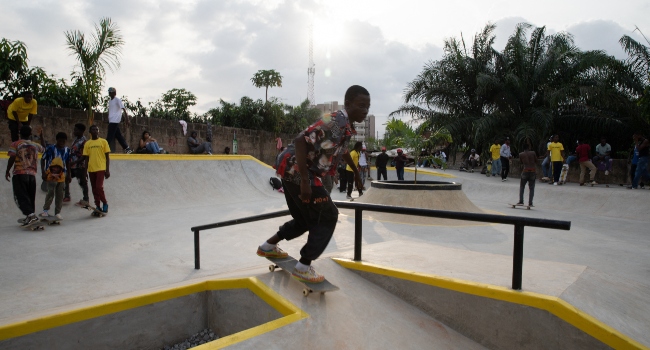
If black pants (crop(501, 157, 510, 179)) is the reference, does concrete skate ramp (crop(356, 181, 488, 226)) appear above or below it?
below

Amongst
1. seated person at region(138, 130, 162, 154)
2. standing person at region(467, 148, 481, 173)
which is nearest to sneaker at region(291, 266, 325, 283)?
seated person at region(138, 130, 162, 154)

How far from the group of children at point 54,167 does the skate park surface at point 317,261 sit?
379mm

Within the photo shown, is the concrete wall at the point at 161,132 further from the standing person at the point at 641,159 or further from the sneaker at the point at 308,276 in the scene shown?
the standing person at the point at 641,159

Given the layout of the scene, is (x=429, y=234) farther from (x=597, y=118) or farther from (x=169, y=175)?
(x=597, y=118)

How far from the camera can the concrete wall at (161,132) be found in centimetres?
1040

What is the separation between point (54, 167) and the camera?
19.4ft

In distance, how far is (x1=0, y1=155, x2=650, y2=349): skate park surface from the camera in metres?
2.41

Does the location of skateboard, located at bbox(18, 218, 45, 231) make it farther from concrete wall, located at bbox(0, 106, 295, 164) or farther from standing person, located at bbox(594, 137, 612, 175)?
standing person, located at bbox(594, 137, 612, 175)

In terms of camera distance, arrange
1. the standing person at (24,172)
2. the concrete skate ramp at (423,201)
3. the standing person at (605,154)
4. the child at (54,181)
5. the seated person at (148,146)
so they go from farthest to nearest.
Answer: the standing person at (605,154) < the seated person at (148,146) < the concrete skate ramp at (423,201) < the child at (54,181) < the standing person at (24,172)

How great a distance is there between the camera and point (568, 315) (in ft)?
7.01

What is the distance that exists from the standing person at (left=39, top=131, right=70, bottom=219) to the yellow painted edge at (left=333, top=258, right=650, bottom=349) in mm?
5442

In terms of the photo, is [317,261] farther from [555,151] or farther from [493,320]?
[555,151]

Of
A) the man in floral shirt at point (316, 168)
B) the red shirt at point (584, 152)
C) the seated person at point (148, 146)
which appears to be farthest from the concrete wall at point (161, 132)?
the red shirt at point (584, 152)

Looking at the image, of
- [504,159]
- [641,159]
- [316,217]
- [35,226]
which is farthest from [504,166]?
[35,226]
